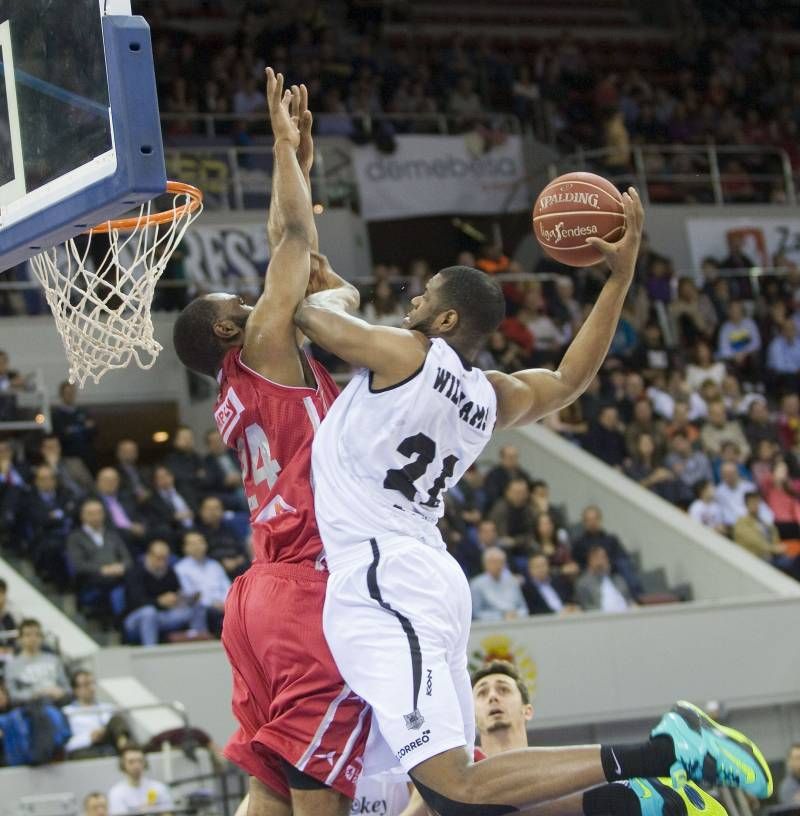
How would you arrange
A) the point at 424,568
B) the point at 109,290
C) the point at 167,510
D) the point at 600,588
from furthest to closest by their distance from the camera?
1. the point at 600,588
2. the point at 167,510
3. the point at 109,290
4. the point at 424,568

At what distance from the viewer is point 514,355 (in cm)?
1616

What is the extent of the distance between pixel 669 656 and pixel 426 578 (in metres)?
8.97

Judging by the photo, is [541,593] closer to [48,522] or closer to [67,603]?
[67,603]

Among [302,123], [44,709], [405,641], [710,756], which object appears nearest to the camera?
[710,756]

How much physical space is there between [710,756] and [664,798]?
206mm

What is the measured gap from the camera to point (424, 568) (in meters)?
5.19

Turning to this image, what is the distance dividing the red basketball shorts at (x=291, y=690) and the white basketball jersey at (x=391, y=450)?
8.5 inches

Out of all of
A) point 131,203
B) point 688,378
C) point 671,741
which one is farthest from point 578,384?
point 688,378

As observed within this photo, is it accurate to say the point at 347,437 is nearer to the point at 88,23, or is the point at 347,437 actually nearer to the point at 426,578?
the point at 426,578

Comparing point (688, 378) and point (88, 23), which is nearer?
point (88, 23)

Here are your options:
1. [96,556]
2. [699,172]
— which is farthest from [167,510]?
[699,172]

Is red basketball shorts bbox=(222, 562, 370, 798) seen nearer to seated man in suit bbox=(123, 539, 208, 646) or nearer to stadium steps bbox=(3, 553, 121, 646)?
seated man in suit bbox=(123, 539, 208, 646)

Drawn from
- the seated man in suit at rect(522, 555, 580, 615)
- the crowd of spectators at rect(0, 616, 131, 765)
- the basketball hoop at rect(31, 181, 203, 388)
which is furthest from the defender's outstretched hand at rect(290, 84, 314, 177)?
the seated man in suit at rect(522, 555, 580, 615)

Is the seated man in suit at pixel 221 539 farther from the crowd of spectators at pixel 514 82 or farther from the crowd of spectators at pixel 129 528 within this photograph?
the crowd of spectators at pixel 514 82
